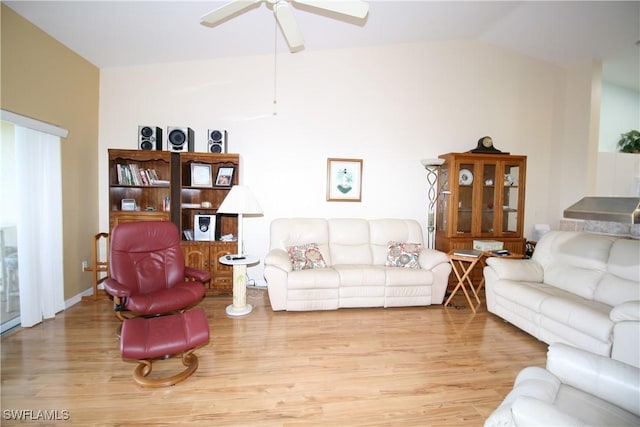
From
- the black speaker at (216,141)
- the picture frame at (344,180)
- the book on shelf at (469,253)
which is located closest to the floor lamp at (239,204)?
the black speaker at (216,141)

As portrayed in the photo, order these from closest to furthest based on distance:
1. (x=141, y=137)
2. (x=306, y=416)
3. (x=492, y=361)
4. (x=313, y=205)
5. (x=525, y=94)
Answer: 1. (x=306, y=416)
2. (x=492, y=361)
3. (x=141, y=137)
4. (x=313, y=205)
5. (x=525, y=94)

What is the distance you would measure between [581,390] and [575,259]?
2.13 metres

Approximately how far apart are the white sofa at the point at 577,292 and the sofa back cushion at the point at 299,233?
1.96 metres

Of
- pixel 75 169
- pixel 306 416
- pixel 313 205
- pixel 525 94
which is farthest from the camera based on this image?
pixel 525 94

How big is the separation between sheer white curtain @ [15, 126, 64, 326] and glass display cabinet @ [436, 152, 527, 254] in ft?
15.2

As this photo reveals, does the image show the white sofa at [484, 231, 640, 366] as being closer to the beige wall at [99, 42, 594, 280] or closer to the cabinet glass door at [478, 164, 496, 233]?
the cabinet glass door at [478, 164, 496, 233]

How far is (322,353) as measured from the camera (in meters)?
2.54

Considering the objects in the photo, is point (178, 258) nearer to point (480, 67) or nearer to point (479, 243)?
point (479, 243)

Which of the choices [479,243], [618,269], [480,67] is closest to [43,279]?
[479,243]

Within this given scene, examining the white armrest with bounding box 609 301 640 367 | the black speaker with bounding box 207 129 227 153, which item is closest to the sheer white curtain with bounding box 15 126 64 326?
the black speaker with bounding box 207 129 227 153

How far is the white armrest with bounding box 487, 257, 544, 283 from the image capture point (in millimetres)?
3238

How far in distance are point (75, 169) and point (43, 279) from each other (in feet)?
4.18

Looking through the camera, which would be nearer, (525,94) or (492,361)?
(492,361)

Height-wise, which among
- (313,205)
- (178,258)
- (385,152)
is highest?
(385,152)
